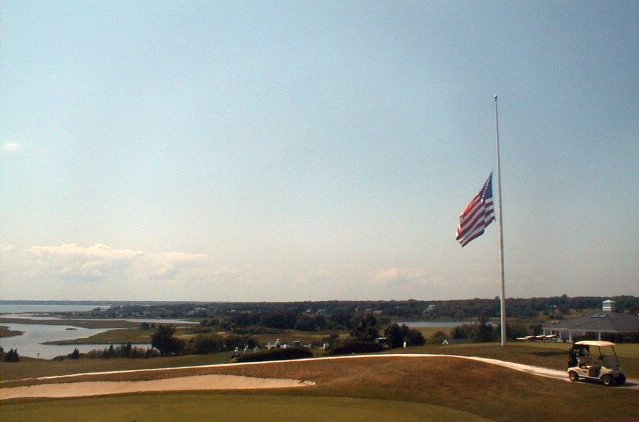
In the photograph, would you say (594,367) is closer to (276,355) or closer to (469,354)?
(469,354)

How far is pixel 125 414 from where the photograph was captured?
19.1 meters

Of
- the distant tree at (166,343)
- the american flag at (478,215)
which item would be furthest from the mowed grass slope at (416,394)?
the distant tree at (166,343)

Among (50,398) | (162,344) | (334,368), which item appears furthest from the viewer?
(162,344)

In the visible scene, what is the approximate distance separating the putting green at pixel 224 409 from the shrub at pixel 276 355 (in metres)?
8.89

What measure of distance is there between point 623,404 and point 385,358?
12437mm

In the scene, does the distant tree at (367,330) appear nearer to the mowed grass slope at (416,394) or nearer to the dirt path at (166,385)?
the mowed grass slope at (416,394)

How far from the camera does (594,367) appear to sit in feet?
67.2

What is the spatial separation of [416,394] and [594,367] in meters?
6.45

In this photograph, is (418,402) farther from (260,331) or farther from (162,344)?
(260,331)

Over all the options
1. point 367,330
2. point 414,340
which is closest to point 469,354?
point 414,340

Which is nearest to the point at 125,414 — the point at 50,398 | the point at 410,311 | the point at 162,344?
the point at 50,398

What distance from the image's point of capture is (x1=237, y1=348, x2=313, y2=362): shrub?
31.7 meters

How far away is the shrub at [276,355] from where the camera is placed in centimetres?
3170

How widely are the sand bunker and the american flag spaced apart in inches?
450
